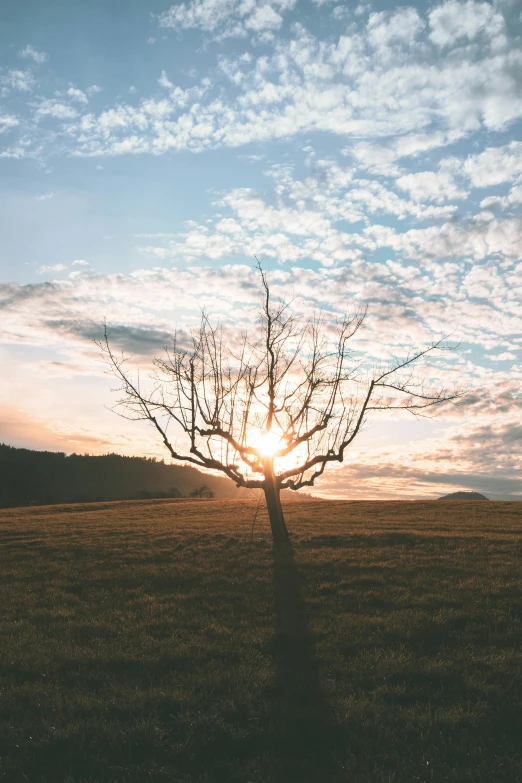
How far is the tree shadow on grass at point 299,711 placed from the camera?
6.37 metres

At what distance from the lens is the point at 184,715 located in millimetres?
7621

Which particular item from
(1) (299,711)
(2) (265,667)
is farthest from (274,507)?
(1) (299,711)

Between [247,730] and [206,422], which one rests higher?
[206,422]

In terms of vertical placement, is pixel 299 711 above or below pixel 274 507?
below

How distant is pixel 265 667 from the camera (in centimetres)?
955

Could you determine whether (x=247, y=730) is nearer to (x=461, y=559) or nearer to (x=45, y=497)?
(x=461, y=559)

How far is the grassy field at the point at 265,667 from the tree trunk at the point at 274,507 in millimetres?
1572

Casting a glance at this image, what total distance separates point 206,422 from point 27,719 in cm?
1581

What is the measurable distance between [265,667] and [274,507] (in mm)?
13878

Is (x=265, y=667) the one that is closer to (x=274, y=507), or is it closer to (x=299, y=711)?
(x=299, y=711)

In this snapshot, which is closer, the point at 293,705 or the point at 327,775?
the point at 327,775

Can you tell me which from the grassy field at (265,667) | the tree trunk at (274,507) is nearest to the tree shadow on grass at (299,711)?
the grassy field at (265,667)

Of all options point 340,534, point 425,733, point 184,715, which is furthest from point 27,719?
point 340,534

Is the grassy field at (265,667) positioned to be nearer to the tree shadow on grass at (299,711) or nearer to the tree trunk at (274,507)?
the tree shadow on grass at (299,711)
